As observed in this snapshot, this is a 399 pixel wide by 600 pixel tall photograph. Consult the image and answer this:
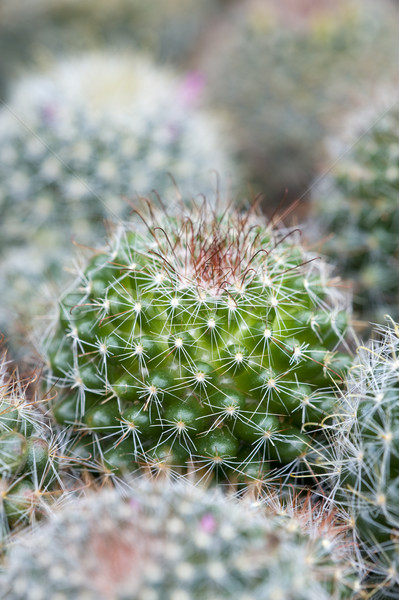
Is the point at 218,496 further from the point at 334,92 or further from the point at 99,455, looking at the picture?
the point at 334,92

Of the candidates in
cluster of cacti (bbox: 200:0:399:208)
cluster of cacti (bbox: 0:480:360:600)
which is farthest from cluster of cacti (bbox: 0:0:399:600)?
cluster of cacti (bbox: 200:0:399:208)

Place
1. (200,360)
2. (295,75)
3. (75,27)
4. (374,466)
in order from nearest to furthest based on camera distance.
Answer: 1. (374,466)
2. (200,360)
3. (295,75)
4. (75,27)

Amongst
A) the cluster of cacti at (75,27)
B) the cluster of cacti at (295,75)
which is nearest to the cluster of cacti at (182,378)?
the cluster of cacti at (295,75)

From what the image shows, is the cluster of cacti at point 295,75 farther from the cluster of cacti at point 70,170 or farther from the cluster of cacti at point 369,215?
the cluster of cacti at point 70,170

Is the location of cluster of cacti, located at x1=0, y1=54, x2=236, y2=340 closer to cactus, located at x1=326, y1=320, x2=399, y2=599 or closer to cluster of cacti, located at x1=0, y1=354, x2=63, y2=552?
cluster of cacti, located at x1=0, y1=354, x2=63, y2=552

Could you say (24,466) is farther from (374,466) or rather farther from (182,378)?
(374,466)

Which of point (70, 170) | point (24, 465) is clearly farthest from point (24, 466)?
point (70, 170)

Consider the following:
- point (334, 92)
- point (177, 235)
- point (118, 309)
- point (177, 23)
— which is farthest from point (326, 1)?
point (118, 309)
